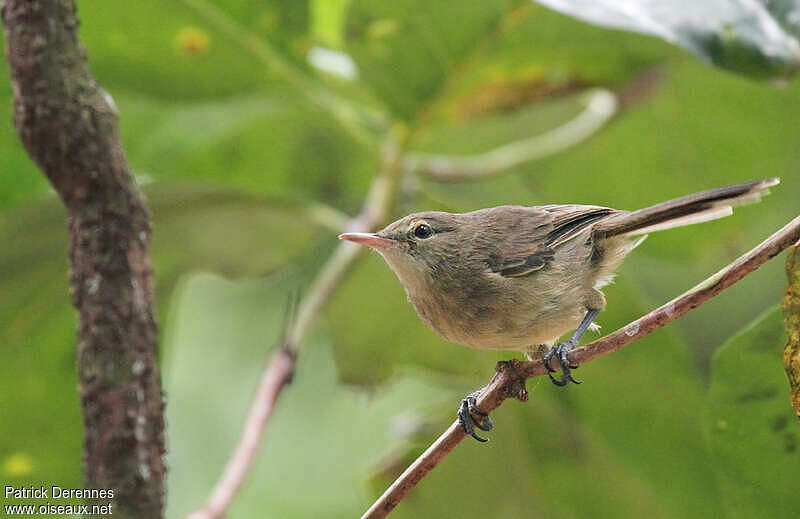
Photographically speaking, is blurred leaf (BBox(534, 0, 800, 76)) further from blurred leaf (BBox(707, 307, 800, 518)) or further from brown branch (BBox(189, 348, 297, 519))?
brown branch (BBox(189, 348, 297, 519))

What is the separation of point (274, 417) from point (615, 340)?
1.69 metres

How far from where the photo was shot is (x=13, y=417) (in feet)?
6.66

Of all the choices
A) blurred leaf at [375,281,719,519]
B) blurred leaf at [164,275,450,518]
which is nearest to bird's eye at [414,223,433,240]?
blurred leaf at [375,281,719,519]

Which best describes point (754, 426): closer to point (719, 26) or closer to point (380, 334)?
point (719, 26)

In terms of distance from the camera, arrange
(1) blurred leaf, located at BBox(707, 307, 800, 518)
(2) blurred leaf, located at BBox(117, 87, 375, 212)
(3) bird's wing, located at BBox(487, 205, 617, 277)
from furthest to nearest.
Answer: (2) blurred leaf, located at BBox(117, 87, 375, 212), (3) bird's wing, located at BBox(487, 205, 617, 277), (1) blurred leaf, located at BBox(707, 307, 800, 518)

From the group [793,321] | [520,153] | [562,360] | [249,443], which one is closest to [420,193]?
[520,153]

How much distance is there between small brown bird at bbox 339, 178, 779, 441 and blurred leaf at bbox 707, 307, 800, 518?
22 cm

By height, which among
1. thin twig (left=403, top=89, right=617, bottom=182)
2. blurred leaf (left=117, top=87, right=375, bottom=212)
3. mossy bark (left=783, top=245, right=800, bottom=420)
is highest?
blurred leaf (left=117, top=87, right=375, bottom=212)

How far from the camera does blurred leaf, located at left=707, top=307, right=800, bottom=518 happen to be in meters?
1.35

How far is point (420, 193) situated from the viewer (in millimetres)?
2141

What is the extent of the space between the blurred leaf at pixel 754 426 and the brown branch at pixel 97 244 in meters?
0.84

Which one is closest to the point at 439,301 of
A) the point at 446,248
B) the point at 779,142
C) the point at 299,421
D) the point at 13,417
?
the point at 446,248

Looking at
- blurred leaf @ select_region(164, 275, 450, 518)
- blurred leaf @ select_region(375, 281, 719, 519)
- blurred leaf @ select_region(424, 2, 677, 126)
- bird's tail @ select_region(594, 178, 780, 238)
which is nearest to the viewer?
bird's tail @ select_region(594, 178, 780, 238)

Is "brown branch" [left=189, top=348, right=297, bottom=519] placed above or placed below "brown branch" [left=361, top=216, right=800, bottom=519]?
above
